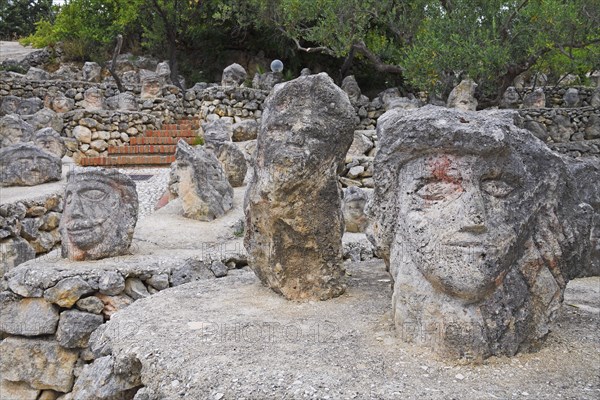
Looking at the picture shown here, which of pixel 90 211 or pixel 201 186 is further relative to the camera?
pixel 201 186

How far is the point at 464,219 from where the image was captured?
121 inches

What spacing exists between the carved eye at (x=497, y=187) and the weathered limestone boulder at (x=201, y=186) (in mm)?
5723

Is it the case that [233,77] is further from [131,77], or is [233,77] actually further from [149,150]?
[131,77]

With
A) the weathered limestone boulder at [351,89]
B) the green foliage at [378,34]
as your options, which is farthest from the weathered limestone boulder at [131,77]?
the weathered limestone boulder at [351,89]

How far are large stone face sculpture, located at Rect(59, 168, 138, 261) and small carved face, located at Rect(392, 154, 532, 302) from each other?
3.76 m

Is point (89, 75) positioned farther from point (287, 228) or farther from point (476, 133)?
point (476, 133)

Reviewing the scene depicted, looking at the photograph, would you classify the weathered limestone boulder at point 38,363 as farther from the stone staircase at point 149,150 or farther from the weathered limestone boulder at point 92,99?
the weathered limestone boulder at point 92,99

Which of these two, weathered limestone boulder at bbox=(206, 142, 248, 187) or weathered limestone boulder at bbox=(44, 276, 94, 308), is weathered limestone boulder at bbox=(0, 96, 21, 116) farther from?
weathered limestone boulder at bbox=(44, 276, 94, 308)

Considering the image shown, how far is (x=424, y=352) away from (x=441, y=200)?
83 centimetres

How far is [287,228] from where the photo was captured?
4309mm

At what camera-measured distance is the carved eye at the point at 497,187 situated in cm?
321

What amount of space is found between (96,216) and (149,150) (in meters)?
9.15

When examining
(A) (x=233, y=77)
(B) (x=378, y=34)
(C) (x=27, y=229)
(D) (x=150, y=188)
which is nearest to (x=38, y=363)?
(C) (x=27, y=229)

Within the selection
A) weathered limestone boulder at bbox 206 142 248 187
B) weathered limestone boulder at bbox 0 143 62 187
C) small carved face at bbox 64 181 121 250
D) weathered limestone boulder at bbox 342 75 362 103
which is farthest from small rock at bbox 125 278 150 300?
weathered limestone boulder at bbox 342 75 362 103
